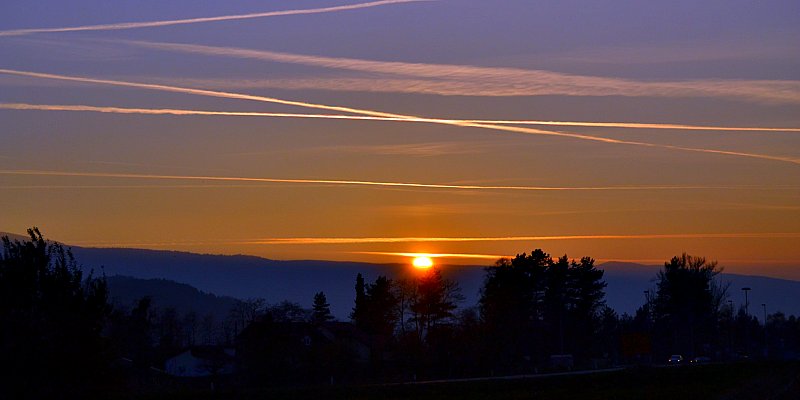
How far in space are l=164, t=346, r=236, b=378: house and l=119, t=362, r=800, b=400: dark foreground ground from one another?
3453 centimetres

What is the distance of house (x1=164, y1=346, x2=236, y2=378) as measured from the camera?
104562 mm

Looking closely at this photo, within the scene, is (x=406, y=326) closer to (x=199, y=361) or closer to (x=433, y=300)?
(x=433, y=300)

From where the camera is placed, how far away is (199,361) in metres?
109

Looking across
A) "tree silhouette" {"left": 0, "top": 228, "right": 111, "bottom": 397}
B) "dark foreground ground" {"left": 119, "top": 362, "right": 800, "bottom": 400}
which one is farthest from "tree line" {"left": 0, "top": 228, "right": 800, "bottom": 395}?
"dark foreground ground" {"left": 119, "top": 362, "right": 800, "bottom": 400}

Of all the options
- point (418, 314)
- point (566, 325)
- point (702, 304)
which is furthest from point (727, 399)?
point (702, 304)

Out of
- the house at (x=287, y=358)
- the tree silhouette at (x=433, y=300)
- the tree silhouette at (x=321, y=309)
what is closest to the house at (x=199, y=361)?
the house at (x=287, y=358)

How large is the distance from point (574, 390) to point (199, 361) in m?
54.4

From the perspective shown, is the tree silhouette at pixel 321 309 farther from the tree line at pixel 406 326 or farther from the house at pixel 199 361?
the house at pixel 199 361

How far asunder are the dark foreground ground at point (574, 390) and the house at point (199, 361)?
34531mm

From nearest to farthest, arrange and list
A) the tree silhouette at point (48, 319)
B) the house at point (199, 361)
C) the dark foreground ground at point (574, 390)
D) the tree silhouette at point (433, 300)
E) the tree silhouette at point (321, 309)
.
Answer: the tree silhouette at point (48, 319)
the dark foreground ground at point (574, 390)
the house at point (199, 361)
the tree silhouette at point (433, 300)
the tree silhouette at point (321, 309)

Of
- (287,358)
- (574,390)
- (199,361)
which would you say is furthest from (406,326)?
(574,390)

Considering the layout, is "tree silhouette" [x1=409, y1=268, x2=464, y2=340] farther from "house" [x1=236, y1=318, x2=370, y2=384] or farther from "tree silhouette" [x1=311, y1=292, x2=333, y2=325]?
"house" [x1=236, y1=318, x2=370, y2=384]

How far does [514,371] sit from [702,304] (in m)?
68.5

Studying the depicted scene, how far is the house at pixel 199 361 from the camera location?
104562 millimetres
